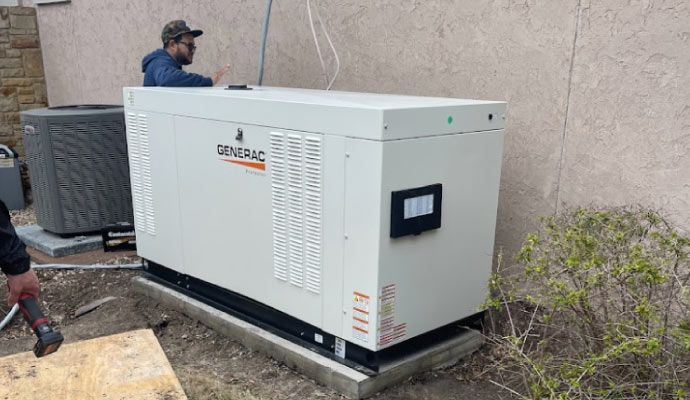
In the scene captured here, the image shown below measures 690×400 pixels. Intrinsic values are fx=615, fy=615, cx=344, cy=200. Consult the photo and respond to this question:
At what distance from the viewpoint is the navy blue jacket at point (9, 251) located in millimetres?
2412

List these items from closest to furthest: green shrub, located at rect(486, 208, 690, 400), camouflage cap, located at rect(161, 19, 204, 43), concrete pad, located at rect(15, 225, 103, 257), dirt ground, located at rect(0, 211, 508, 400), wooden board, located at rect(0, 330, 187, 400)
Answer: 1. wooden board, located at rect(0, 330, 187, 400)
2. green shrub, located at rect(486, 208, 690, 400)
3. dirt ground, located at rect(0, 211, 508, 400)
4. camouflage cap, located at rect(161, 19, 204, 43)
5. concrete pad, located at rect(15, 225, 103, 257)

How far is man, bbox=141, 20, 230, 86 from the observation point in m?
4.59

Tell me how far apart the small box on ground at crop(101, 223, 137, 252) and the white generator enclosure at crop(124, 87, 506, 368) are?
74.7 inches

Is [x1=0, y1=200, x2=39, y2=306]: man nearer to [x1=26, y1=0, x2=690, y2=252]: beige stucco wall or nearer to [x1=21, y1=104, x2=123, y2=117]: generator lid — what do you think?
[x1=26, y1=0, x2=690, y2=252]: beige stucco wall

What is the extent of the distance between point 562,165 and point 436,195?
3.47 feet

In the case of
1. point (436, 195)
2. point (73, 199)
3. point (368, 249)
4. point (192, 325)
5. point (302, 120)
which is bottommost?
point (192, 325)

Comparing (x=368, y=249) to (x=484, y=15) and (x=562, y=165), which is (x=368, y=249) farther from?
(x=484, y=15)

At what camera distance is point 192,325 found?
4.18 metres

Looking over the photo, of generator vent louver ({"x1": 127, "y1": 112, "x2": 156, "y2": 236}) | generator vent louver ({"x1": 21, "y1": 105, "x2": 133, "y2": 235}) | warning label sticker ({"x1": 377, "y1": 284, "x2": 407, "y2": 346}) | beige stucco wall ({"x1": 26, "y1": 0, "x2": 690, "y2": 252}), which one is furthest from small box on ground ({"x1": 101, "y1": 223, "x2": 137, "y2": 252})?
warning label sticker ({"x1": 377, "y1": 284, "x2": 407, "y2": 346})

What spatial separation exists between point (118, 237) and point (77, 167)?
30.0 inches

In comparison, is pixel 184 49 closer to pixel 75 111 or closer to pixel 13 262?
pixel 75 111

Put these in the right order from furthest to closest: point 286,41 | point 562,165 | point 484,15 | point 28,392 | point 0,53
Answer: point 0,53, point 286,41, point 484,15, point 562,165, point 28,392

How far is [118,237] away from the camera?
18.6 feet

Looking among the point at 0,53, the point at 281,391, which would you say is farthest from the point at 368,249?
the point at 0,53
